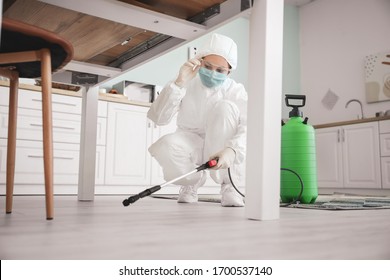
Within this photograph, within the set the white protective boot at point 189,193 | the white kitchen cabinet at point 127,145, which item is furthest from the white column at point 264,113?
the white kitchen cabinet at point 127,145

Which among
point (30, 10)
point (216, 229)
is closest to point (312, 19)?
point (30, 10)

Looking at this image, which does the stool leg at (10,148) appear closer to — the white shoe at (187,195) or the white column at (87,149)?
the white column at (87,149)

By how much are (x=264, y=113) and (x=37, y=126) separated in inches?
92.9

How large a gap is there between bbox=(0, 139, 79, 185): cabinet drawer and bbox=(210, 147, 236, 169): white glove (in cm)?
186

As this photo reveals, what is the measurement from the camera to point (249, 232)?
86 cm

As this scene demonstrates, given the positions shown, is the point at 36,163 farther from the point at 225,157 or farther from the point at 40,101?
the point at 225,157

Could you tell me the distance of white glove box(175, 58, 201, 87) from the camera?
173 cm

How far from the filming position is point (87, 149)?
2.08m

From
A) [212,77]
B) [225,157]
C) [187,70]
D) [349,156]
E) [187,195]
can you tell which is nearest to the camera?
[225,157]

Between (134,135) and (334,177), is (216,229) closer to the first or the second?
(134,135)

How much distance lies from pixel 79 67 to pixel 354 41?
421 centimetres

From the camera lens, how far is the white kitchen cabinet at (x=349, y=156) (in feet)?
13.1

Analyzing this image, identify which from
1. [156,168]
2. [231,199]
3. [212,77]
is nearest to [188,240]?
[231,199]

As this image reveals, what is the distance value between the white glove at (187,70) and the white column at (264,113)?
1.88 feet
